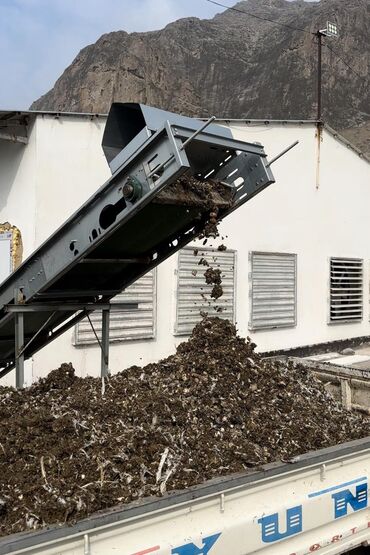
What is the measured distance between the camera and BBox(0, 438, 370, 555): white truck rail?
77.9 inches

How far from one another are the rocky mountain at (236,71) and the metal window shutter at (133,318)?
39943 millimetres

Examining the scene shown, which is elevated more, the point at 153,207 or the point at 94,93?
the point at 94,93

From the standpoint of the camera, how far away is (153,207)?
9.64 ft

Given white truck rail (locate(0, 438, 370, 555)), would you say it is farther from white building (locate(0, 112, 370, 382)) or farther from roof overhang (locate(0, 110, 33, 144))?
roof overhang (locate(0, 110, 33, 144))

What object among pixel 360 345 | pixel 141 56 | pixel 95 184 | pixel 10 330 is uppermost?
pixel 141 56

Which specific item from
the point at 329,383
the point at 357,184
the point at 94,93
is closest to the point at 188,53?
the point at 94,93

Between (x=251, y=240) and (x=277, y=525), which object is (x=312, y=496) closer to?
Answer: (x=277, y=525)

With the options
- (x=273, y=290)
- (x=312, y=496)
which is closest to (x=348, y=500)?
(x=312, y=496)

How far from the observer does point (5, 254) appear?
621cm

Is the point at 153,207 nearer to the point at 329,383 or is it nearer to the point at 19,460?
the point at 19,460

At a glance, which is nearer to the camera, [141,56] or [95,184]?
[95,184]

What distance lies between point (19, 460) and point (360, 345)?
868 centimetres

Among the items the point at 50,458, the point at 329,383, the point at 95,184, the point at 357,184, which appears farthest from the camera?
the point at 357,184

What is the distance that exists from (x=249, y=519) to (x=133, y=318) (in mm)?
4568
